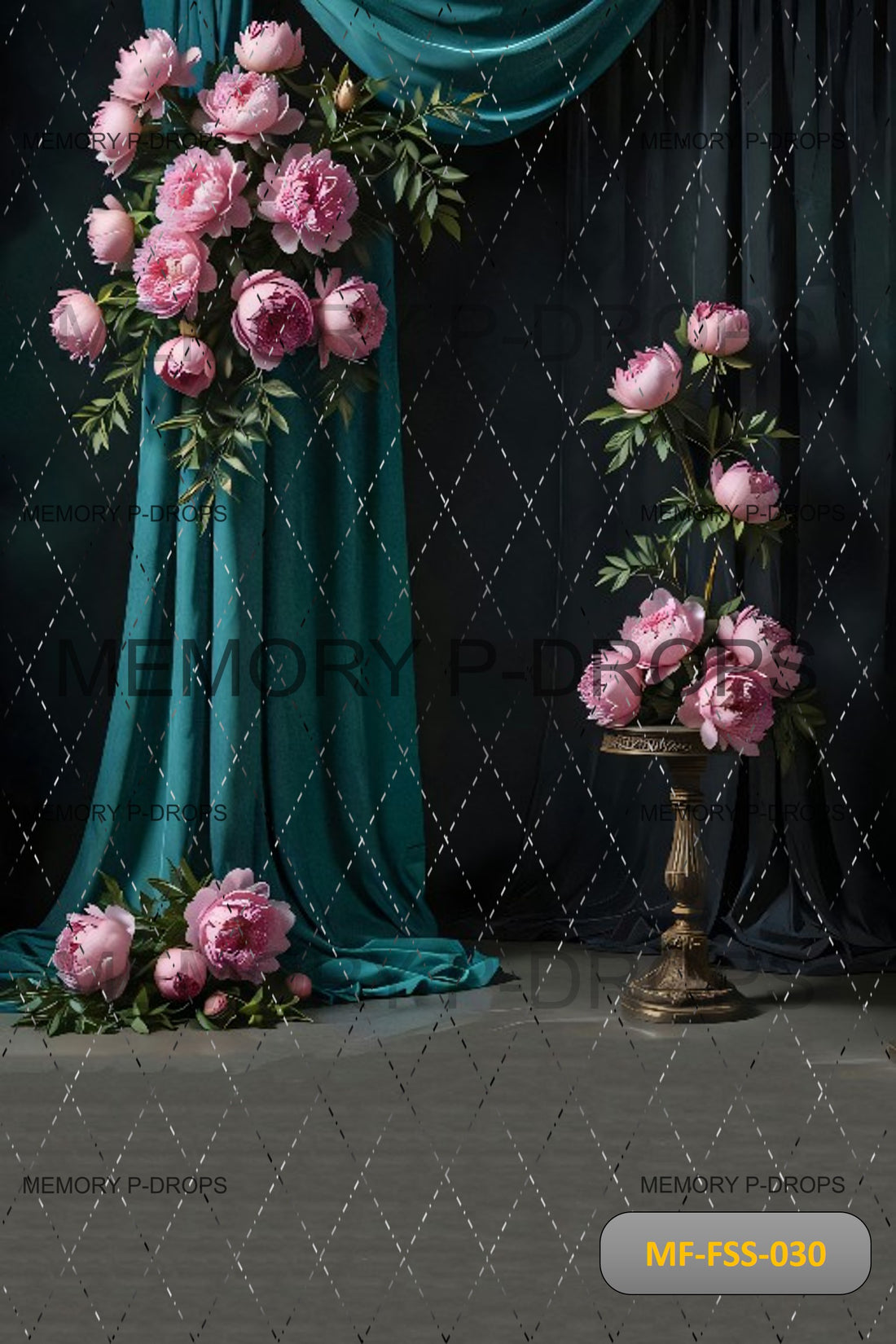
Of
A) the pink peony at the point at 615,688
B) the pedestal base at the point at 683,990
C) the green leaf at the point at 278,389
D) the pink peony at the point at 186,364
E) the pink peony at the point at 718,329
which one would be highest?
the pink peony at the point at 718,329

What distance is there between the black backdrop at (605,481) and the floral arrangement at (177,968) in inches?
21.5

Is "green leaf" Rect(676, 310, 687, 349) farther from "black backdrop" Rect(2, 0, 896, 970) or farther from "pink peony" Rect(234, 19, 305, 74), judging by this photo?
"pink peony" Rect(234, 19, 305, 74)

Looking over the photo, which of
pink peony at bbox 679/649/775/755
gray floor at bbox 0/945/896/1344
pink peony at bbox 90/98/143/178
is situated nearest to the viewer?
gray floor at bbox 0/945/896/1344

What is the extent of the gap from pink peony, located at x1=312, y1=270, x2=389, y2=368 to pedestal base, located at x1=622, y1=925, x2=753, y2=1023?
0.94 meters

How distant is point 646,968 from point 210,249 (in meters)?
1.25

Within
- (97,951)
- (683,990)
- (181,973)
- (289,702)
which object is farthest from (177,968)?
(683,990)

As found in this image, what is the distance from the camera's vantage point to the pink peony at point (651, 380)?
233cm

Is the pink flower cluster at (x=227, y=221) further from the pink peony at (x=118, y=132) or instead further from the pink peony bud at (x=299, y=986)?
the pink peony bud at (x=299, y=986)

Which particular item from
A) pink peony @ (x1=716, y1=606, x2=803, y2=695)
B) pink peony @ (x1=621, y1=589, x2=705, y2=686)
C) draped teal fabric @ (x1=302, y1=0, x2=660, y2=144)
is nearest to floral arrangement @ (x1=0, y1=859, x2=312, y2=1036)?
pink peony @ (x1=621, y1=589, x2=705, y2=686)

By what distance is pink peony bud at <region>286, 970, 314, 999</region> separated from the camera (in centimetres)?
234

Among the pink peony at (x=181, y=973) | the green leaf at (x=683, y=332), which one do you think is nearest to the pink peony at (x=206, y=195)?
the green leaf at (x=683, y=332)

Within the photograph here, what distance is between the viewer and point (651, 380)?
7.65 feet

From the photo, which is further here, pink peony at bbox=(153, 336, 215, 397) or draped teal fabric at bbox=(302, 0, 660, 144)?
draped teal fabric at bbox=(302, 0, 660, 144)

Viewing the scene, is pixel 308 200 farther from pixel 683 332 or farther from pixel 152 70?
pixel 683 332
